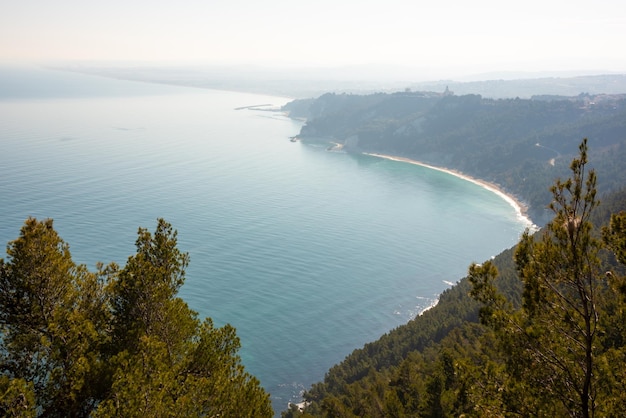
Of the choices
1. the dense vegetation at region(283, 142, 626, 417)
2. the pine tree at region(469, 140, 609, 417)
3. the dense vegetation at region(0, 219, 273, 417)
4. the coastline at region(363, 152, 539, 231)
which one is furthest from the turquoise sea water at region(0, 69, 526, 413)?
the pine tree at region(469, 140, 609, 417)

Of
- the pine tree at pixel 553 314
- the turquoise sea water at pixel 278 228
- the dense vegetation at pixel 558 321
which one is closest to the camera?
the dense vegetation at pixel 558 321

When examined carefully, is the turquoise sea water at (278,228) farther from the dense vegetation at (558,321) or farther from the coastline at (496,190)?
the dense vegetation at (558,321)

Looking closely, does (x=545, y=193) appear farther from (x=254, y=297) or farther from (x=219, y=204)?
(x=254, y=297)

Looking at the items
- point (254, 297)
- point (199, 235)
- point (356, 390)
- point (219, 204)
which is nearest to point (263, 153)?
point (219, 204)

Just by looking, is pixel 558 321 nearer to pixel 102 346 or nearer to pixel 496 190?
pixel 102 346

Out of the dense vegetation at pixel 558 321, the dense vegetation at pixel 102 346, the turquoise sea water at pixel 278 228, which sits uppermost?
the dense vegetation at pixel 558 321

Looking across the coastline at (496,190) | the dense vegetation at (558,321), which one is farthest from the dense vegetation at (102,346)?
the coastline at (496,190)

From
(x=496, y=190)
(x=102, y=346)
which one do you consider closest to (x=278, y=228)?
(x=102, y=346)
